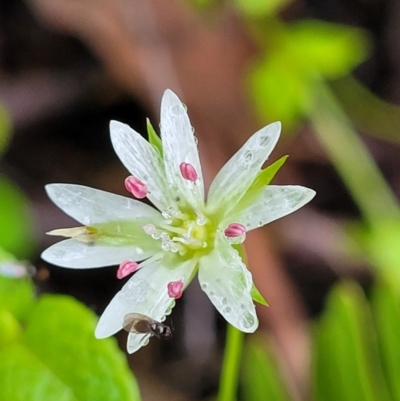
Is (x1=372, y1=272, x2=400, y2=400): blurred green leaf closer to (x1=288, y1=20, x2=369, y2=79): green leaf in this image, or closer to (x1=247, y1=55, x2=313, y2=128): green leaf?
(x1=247, y1=55, x2=313, y2=128): green leaf

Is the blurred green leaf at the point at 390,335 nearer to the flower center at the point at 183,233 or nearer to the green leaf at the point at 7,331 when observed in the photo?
the flower center at the point at 183,233

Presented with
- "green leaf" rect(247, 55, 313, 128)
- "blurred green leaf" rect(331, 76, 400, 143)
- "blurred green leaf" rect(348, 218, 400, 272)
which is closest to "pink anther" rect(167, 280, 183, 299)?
"blurred green leaf" rect(348, 218, 400, 272)

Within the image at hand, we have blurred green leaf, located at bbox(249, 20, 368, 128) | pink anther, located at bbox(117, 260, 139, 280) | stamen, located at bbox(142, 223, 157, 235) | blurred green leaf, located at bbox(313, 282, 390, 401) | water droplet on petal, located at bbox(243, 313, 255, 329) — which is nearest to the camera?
water droplet on petal, located at bbox(243, 313, 255, 329)

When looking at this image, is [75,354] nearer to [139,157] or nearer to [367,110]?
[139,157]

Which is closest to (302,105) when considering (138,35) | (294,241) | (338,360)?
(294,241)

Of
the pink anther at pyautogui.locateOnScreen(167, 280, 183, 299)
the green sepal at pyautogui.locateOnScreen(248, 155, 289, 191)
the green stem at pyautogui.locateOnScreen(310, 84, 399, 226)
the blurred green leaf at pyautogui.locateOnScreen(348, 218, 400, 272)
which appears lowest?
the blurred green leaf at pyautogui.locateOnScreen(348, 218, 400, 272)

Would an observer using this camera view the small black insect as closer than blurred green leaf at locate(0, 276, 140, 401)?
Yes

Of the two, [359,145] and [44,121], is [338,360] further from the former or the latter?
[44,121]
